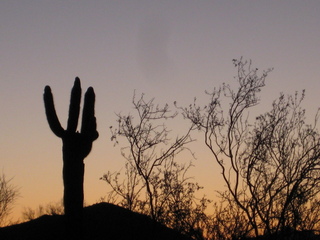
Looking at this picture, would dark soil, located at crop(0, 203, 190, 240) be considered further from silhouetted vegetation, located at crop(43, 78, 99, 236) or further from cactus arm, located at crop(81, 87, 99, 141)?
cactus arm, located at crop(81, 87, 99, 141)

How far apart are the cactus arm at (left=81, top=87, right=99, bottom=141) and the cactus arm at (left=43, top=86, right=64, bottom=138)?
61cm

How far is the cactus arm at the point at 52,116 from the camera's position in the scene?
12.1 metres

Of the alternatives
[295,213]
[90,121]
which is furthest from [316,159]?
[90,121]

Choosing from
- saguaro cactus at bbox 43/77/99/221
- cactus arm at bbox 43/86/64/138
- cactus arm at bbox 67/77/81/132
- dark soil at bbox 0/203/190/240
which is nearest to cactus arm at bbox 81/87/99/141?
saguaro cactus at bbox 43/77/99/221

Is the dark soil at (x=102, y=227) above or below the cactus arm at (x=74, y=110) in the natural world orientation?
below

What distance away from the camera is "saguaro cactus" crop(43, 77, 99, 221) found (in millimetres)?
11907

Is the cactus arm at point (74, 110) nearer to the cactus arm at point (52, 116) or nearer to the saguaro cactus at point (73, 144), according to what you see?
the saguaro cactus at point (73, 144)

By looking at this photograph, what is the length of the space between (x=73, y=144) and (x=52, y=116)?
0.88 metres

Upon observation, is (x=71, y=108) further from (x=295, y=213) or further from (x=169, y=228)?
(x=295, y=213)

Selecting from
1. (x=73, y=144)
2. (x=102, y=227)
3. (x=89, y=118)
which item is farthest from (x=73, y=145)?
(x=102, y=227)

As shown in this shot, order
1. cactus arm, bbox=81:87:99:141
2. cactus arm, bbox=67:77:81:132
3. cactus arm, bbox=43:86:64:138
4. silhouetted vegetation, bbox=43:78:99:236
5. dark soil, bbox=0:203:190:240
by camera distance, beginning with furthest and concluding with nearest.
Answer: dark soil, bbox=0:203:190:240, cactus arm, bbox=81:87:99:141, cactus arm, bbox=67:77:81:132, cactus arm, bbox=43:86:64:138, silhouetted vegetation, bbox=43:78:99:236

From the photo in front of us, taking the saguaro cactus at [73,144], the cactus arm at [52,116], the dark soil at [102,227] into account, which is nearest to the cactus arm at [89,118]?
the saguaro cactus at [73,144]

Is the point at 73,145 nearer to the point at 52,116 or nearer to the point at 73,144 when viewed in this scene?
the point at 73,144

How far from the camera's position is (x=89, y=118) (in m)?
12.5
